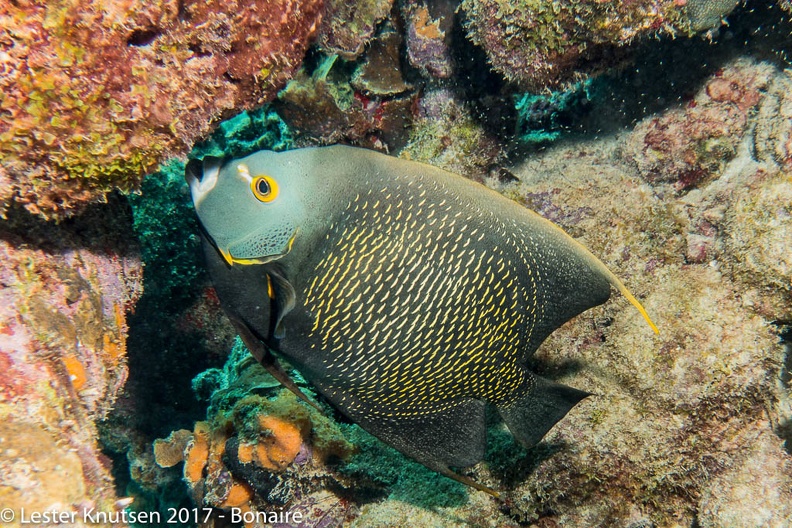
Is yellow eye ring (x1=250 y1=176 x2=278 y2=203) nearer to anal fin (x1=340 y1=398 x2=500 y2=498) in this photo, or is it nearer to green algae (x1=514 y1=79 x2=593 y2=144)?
anal fin (x1=340 y1=398 x2=500 y2=498)

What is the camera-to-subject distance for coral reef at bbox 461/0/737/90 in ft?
9.87

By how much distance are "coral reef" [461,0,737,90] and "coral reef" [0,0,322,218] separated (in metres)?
1.73

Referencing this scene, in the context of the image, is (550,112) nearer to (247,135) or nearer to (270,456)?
(247,135)

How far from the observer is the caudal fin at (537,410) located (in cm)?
247

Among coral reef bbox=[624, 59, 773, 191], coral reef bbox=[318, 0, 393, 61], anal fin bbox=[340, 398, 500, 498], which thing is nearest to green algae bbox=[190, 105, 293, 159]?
coral reef bbox=[318, 0, 393, 61]

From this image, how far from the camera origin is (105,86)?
1.82m

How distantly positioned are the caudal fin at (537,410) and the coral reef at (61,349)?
201 cm

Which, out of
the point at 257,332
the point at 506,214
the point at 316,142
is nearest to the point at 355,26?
the point at 316,142

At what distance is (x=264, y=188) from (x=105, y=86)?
79 cm

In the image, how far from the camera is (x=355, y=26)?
3910mm

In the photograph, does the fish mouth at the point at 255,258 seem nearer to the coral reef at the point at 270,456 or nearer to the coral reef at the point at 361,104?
the coral reef at the point at 270,456

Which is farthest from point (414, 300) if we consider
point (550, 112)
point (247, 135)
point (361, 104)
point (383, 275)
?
point (247, 135)

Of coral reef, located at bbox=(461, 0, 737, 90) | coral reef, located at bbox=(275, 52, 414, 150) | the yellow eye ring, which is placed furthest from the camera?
coral reef, located at bbox=(275, 52, 414, 150)

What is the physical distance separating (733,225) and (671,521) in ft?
6.66
